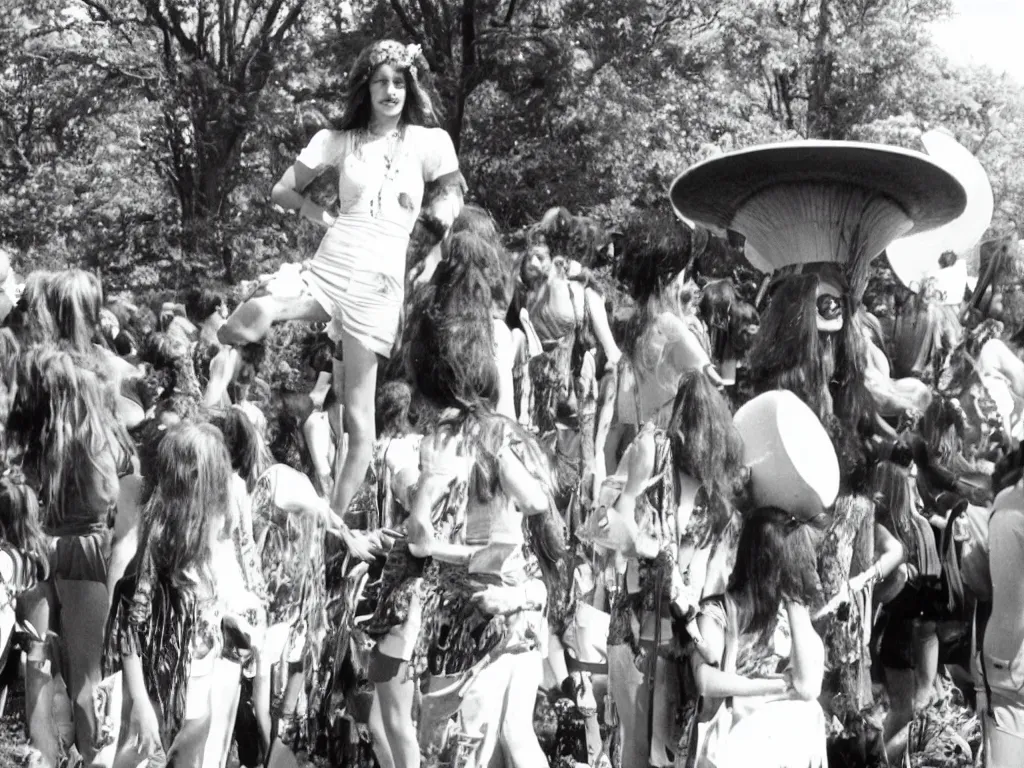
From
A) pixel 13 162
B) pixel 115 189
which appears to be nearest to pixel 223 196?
pixel 115 189

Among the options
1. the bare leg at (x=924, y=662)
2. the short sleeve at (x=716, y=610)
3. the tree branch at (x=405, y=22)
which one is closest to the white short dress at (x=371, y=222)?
the bare leg at (x=924, y=662)

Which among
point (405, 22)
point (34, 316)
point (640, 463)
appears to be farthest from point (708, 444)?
point (405, 22)

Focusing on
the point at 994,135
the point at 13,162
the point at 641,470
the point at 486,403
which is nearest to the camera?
the point at 486,403

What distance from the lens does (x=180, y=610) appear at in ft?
15.6

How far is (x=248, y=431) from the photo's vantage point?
18.7ft

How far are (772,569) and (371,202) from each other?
10.6 ft

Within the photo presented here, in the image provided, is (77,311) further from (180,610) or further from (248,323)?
(180,610)

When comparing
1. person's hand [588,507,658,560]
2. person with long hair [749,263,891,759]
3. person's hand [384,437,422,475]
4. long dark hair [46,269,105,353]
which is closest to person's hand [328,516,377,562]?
person's hand [384,437,422,475]

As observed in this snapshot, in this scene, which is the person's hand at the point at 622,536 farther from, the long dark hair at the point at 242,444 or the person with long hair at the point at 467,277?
the long dark hair at the point at 242,444

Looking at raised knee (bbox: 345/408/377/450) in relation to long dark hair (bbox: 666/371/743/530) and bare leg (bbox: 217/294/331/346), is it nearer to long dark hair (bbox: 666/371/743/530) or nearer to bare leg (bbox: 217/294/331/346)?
bare leg (bbox: 217/294/331/346)

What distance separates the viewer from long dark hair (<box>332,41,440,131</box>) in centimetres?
671

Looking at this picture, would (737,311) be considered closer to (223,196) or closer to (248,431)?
(248,431)

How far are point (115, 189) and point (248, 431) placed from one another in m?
15.5

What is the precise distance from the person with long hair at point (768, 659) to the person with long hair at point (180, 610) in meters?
1.58
